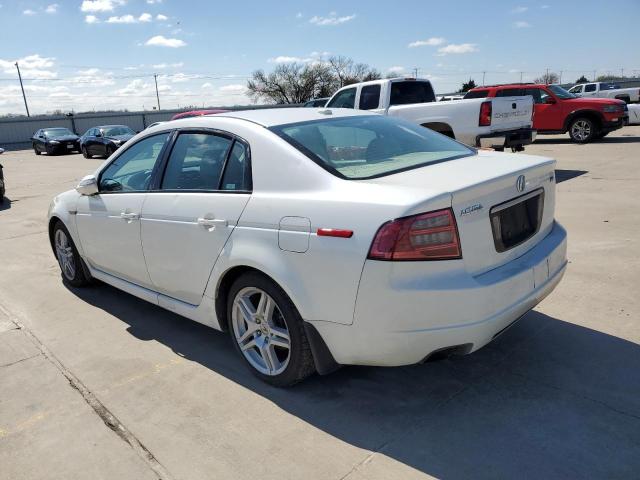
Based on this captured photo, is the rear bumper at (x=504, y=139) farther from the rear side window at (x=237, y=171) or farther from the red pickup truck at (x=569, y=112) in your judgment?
the rear side window at (x=237, y=171)

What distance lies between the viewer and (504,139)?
10.1 meters

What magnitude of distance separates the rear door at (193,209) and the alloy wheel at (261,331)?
0.32 meters

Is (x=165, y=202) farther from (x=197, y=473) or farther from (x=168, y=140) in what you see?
(x=197, y=473)

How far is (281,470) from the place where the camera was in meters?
2.46

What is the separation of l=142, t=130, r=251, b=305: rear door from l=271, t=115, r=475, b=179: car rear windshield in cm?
42

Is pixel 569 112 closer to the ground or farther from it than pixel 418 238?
closer to the ground

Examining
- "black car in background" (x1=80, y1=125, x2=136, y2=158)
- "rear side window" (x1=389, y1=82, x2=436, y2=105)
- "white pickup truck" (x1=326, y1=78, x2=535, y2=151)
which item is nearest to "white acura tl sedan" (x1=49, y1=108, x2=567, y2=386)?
"white pickup truck" (x1=326, y1=78, x2=535, y2=151)

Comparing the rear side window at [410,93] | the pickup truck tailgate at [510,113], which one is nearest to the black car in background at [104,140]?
the rear side window at [410,93]

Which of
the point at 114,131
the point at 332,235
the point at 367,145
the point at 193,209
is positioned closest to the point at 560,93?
the point at 367,145

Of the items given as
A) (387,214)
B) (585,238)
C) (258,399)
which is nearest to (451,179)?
(387,214)

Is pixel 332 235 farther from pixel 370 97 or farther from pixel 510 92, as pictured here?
pixel 510 92

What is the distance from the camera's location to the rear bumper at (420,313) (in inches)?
96.5

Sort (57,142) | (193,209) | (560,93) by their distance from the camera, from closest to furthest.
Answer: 1. (193,209)
2. (560,93)
3. (57,142)

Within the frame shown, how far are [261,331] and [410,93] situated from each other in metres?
9.84
